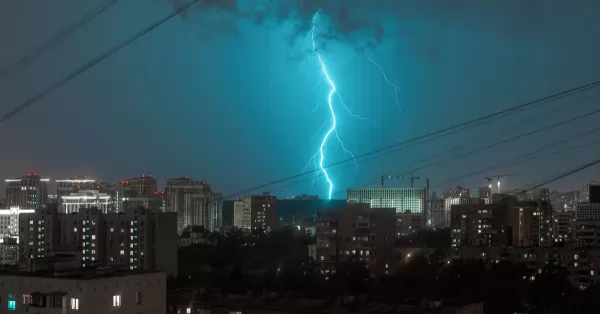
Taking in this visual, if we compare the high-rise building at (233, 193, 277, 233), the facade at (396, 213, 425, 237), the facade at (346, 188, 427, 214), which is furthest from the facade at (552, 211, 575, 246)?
the high-rise building at (233, 193, 277, 233)

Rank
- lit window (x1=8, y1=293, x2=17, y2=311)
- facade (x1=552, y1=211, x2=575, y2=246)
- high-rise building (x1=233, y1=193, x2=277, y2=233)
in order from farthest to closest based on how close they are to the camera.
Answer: high-rise building (x1=233, y1=193, x2=277, y2=233), facade (x1=552, y1=211, x2=575, y2=246), lit window (x1=8, y1=293, x2=17, y2=311)

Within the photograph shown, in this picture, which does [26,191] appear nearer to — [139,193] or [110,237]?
[139,193]

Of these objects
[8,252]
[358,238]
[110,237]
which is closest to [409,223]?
[358,238]

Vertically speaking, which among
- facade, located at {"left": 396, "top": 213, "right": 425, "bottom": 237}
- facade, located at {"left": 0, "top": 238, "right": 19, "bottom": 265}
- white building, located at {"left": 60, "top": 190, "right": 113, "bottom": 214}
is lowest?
facade, located at {"left": 0, "top": 238, "right": 19, "bottom": 265}

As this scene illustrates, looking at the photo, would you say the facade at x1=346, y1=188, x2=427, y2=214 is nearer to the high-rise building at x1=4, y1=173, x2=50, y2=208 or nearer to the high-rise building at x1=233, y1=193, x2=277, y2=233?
the high-rise building at x1=233, y1=193, x2=277, y2=233

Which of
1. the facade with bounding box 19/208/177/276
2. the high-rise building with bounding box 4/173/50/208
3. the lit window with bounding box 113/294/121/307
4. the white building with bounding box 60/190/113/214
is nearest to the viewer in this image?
→ the lit window with bounding box 113/294/121/307

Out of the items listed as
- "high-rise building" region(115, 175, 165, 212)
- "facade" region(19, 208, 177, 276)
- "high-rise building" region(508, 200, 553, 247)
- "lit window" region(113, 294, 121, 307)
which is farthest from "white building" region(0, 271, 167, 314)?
"high-rise building" region(115, 175, 165, 212)

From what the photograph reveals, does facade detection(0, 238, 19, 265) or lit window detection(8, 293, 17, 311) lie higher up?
lit window detection(8, 293, 17, 311)

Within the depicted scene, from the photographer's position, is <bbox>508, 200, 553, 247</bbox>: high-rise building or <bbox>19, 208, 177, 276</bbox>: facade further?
<bbox>508, 200, 553, 247</bbox>: high-rise building
